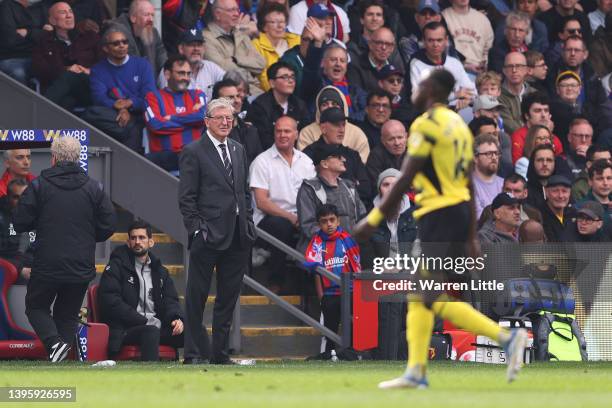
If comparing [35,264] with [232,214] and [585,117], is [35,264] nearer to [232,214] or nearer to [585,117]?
[232,214]

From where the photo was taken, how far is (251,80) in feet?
60.7

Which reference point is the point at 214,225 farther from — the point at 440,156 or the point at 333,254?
A: the point at 440,156

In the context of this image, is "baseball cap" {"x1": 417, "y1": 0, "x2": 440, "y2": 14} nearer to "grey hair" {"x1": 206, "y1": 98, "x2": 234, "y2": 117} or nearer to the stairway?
the stairway

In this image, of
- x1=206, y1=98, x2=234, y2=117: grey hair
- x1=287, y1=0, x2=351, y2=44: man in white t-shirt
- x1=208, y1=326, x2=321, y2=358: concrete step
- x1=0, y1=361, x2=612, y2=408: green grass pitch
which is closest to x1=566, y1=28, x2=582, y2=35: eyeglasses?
x1=287, y1=0, x2=351, y2=44: man in white t-shirt

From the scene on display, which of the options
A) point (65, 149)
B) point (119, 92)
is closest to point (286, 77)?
point (119, 92)

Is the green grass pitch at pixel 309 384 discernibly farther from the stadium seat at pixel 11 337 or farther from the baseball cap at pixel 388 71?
the baseball cap at pixel 388 71

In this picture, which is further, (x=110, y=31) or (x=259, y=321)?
(x=110, y=31)

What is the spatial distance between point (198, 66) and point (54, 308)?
4616mm

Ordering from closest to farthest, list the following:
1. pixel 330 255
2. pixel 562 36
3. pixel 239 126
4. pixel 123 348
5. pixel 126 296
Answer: pixel 123 348 → pixel 126 296 → pixel 330 255 → pixel 239 126 → pixel 562 36

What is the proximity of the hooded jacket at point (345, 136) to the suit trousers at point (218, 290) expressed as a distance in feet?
13.8

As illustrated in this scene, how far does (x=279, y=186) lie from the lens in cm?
1675

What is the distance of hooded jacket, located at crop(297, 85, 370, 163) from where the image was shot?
Answer: 1775 centimetres

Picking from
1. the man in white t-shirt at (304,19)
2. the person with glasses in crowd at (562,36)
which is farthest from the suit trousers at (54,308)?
the person with glasses in crowd at (562,36)

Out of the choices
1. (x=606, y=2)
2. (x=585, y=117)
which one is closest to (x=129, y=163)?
(x=585, y=117)
